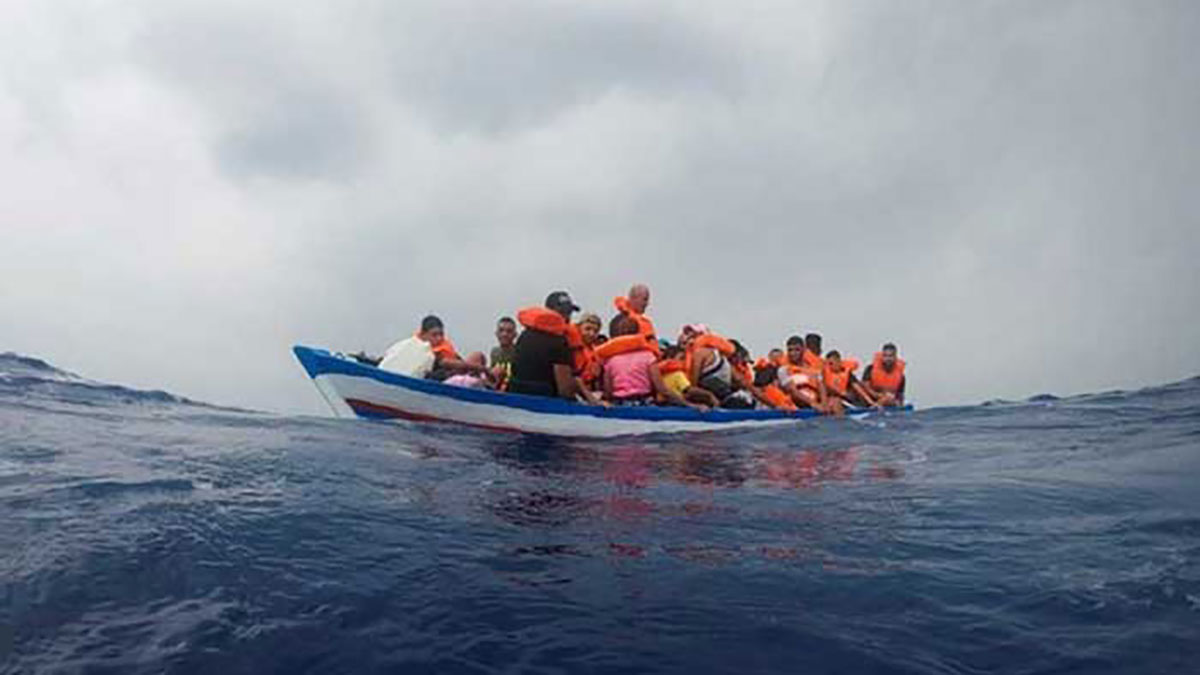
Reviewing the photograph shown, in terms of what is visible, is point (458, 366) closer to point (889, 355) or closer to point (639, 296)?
point (639, 296)

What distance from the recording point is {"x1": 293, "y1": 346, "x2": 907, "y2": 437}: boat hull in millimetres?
12031

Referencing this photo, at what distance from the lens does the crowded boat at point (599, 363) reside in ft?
39.8

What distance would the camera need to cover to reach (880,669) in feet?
11.4

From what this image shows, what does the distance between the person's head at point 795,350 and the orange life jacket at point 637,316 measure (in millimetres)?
6050

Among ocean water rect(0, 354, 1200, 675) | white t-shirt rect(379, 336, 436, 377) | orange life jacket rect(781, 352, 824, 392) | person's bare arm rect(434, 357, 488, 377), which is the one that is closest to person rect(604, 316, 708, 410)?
person's bare arm rect(434, 357, 488, 377)

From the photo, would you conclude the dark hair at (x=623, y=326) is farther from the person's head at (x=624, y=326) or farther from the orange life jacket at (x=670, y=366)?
the orange life jacket at (x=670, y=366)

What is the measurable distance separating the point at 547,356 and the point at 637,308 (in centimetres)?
198

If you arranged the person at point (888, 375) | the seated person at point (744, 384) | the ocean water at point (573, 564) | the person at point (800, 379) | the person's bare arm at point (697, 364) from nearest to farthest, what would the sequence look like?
the ocean water at point (573, 564) < the person's bare arm at point (697, 364) < the seated person at point (744, 384) < the person at point (800, 379) < the person at point (888, 375)

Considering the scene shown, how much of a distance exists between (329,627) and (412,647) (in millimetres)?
434

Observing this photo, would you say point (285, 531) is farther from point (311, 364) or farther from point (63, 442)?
point (311, 364)

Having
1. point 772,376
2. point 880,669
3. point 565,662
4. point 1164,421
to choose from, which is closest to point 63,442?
point 565,662

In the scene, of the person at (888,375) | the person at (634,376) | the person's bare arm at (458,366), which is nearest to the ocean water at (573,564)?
the person at (634,376)

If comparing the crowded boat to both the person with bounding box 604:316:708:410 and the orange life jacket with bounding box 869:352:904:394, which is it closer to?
the person with bounding box 604:316:708:410

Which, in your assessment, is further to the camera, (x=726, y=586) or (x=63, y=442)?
(x=63, y=442)
